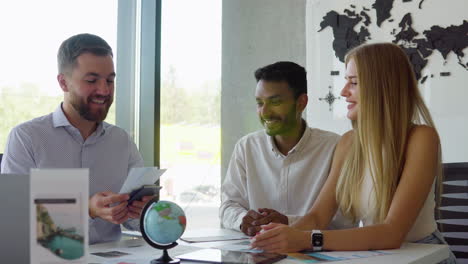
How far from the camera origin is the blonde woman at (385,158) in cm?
203

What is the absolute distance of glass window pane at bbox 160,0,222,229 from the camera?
3973 mm

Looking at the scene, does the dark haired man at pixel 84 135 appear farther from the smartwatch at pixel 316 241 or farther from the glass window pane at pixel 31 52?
the smartwatch at pixel 316 241

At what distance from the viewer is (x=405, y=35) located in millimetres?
3631

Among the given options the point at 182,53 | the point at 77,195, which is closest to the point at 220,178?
the point at 182,53

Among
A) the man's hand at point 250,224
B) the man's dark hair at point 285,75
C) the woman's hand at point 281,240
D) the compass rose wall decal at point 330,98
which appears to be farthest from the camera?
the compass rose wall decal at point 330,98

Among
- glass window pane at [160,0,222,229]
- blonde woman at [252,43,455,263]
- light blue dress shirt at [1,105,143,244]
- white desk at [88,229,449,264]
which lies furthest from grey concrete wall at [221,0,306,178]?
white desk at [88,229,449,264]

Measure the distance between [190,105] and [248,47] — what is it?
0.64m

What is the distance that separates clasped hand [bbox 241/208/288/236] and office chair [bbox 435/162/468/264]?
906mm

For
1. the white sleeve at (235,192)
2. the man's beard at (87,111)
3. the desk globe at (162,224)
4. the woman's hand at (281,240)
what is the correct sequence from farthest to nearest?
1. the white sleeve at (235,192)
2. the man's beard at (87,111)
3. the woman's hand at (281,240)
4. the desk globe at (162,224)

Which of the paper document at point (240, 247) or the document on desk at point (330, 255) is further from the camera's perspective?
the paper document at point (240, 247)

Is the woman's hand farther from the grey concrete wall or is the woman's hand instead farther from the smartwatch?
the grey concrete wall

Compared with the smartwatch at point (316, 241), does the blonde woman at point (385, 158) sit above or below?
above

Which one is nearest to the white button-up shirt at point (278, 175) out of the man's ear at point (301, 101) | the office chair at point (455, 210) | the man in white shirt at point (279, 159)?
the man in white shirt at point (279, 159)

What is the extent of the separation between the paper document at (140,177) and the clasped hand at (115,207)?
6 centimetres
